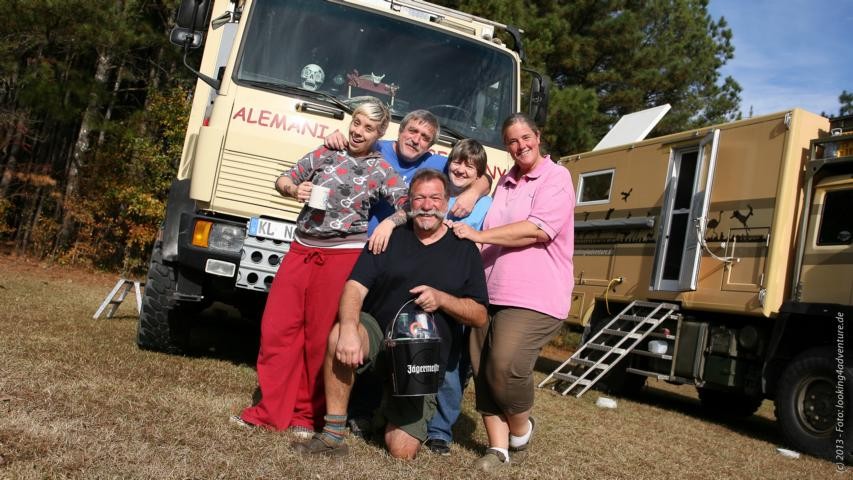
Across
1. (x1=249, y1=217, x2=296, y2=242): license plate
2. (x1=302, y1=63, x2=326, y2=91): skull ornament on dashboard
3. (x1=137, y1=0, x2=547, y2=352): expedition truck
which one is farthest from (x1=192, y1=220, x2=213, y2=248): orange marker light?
(x1=302, y1=63, x2=326, y2=91): skull ornament on dashboard

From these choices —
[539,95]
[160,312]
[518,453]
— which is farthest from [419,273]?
[539,95]

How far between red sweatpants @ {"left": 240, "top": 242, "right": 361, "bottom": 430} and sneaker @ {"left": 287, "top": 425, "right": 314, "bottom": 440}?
4 centimetres

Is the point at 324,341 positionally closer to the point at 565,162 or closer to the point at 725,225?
the point at 725,225

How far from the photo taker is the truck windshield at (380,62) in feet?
17.7

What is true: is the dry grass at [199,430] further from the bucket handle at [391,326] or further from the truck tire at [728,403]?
the truck tire at [728,403]

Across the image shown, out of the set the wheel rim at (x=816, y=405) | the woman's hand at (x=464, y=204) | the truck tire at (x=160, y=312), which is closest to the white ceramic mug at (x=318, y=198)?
the woman's hand at (x=464, y=204)

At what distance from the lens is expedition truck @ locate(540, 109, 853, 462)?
23.7 ft

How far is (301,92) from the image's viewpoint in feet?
17.4

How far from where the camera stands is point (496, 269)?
4121 millimetres

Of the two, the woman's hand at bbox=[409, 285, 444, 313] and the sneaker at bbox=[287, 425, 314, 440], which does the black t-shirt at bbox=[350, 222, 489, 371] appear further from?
the sneaker at bbox=[287, 425, 314, 440]

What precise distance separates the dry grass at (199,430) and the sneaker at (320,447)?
0.06 metres

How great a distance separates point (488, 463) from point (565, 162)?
800 centimetres

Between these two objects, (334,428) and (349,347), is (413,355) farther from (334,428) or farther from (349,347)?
(334,428)

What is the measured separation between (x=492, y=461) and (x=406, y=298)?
0.95 meters
